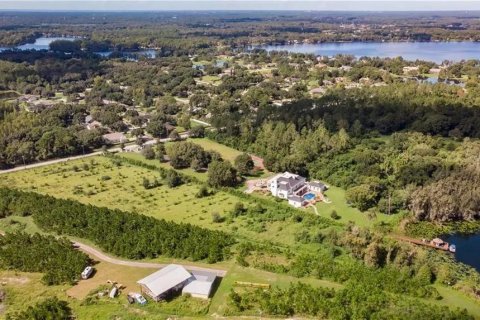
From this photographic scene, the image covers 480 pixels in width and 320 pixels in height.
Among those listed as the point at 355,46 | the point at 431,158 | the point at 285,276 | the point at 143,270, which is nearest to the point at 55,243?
the point at 143,270

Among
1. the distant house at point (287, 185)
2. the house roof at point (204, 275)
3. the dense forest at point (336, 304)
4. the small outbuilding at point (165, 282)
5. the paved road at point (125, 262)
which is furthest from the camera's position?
the distant house at point (287, 185)

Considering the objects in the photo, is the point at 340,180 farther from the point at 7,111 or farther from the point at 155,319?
the point at 7,111

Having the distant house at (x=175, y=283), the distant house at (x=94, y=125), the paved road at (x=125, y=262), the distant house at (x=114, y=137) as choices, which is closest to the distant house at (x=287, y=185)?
the paved road at (x=125, y=262)

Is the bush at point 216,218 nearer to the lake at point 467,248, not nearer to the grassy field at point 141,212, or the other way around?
the grassy field at point 141,212

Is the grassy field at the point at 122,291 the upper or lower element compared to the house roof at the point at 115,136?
lower

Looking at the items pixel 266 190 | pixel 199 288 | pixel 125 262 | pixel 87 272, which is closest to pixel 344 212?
pixel 266 190

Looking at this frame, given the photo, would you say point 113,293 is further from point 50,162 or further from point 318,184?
point 50,162
